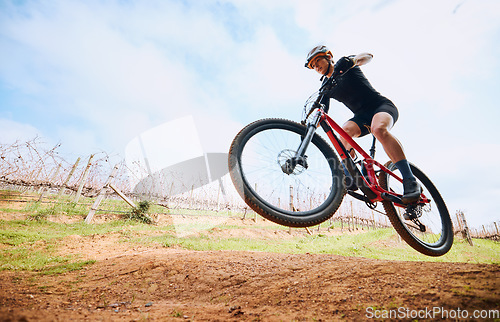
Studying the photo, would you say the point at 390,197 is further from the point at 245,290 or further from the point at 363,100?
the point at 245,290

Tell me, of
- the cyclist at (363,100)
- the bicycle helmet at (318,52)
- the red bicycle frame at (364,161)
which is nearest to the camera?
the red bicycle frame at (364,161)

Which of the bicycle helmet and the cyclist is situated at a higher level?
the bicycle helmet

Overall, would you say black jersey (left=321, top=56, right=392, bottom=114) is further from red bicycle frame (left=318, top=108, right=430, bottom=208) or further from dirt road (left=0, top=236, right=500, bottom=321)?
dirt road (left=0, top=236, right=500, bottom=321)

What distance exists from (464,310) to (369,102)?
2352 mm

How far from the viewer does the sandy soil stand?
1.64 meters

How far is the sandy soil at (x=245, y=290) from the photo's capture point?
64.7 inches

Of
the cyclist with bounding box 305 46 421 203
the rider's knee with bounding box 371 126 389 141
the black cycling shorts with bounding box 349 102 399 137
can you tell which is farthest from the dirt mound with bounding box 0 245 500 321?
the black cycling shorts with bounding box 349 102 399 137

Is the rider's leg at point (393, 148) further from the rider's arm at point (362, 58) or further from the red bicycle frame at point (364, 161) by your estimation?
the rider's arm at point (362, 58)

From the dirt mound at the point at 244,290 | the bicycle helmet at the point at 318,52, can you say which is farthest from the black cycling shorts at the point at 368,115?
the dirt mound at the point at 244,290

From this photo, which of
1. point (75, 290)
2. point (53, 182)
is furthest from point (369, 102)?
point (53, 182)

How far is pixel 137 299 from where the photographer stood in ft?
10.3

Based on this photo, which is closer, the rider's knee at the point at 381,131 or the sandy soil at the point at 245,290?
the sandy soil at the point at 245,290

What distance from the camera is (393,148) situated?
2895 mm

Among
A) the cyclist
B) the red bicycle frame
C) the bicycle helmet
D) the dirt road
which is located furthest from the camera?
the bicycle helmet
